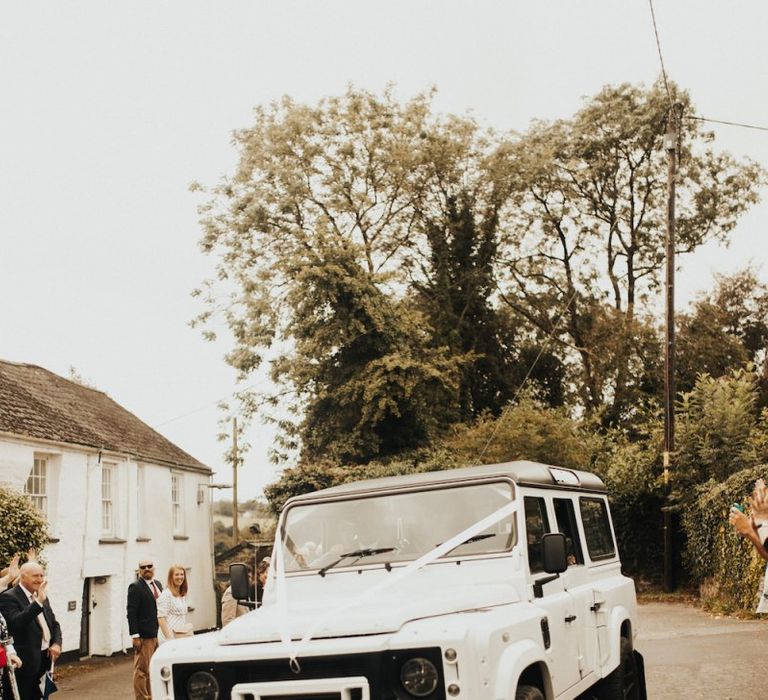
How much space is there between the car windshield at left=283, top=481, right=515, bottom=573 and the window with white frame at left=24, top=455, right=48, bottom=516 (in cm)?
1486

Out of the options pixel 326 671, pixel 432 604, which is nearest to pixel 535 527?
pixel 432 604

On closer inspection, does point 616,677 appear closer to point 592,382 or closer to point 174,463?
point 174,463

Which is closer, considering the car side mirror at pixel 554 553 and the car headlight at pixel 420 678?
the car headlight at pixel 420 678

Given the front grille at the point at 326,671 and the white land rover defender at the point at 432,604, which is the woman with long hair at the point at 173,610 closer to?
the white land rover defender at the point at 432,604

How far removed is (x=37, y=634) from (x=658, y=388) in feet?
98.2

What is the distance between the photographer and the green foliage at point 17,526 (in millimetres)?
15789

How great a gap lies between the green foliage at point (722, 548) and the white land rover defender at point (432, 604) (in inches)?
382

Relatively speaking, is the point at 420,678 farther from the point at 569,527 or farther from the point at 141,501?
the point at 141,501

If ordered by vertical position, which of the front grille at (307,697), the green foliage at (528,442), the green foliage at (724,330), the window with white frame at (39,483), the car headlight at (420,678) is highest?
the green foliage at (724,330)

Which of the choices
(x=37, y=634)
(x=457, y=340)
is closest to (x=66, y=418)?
(x=37, y=634)

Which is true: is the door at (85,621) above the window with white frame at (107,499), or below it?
below

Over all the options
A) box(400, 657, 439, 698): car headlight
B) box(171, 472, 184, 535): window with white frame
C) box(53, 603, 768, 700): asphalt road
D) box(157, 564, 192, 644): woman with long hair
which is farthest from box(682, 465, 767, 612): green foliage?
box(171, 472, 184, 535): window with white frame

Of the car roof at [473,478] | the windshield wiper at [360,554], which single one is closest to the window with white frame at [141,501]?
the car roof at [473,478]

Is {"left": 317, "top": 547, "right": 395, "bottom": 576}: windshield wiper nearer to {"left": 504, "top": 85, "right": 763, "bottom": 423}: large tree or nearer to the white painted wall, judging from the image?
the white painted wall
